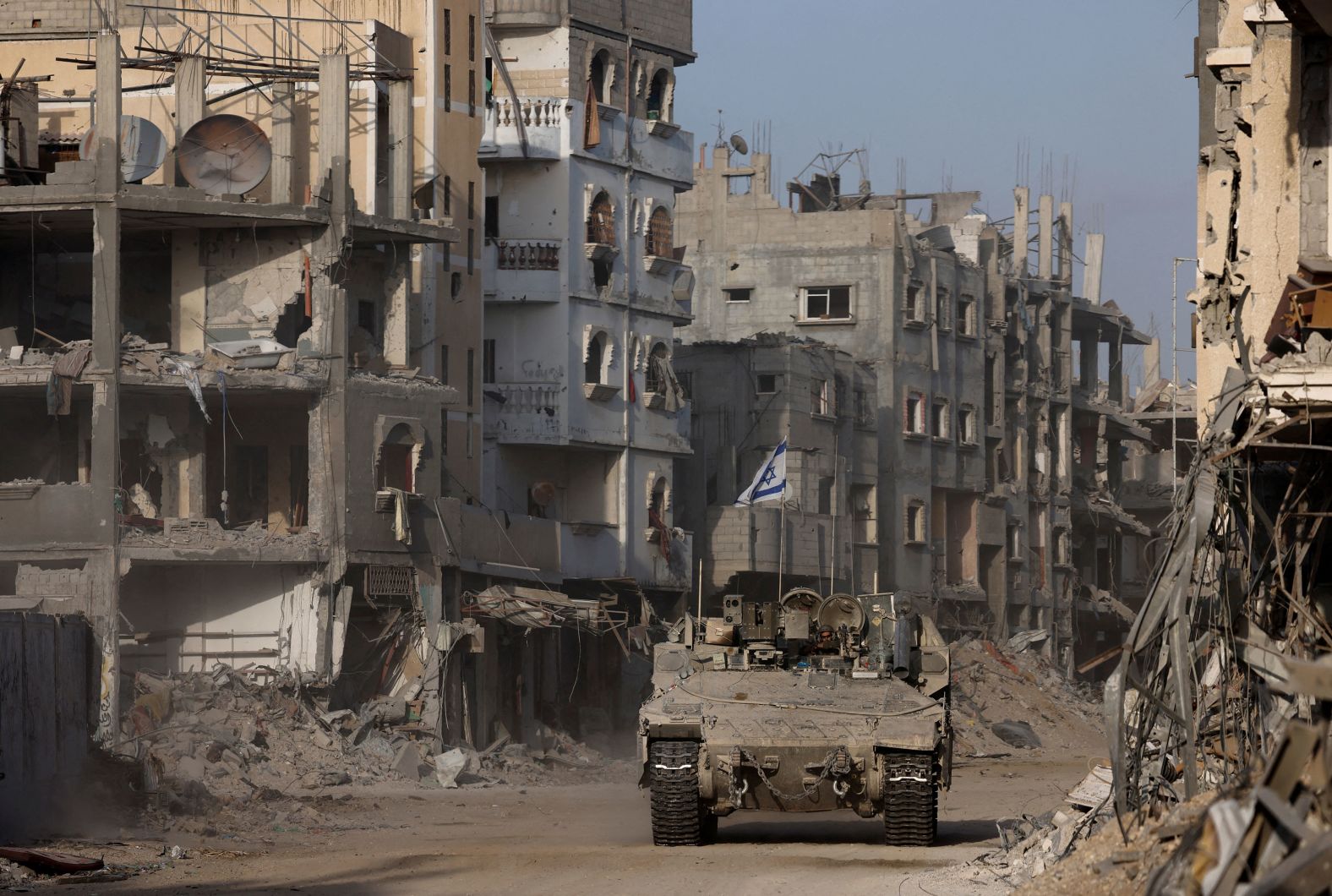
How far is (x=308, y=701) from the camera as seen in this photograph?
128ft

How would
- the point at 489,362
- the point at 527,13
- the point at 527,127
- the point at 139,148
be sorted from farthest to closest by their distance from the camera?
1. the point at 527,13
2. the point at 489,362
3. the point at 527,127
4. the point at 139,148

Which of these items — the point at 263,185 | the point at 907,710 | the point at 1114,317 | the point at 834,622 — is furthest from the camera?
the point at 1114,317

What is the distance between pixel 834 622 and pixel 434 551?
57.9 ft

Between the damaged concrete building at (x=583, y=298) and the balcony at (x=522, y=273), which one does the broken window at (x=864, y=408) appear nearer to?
the damaged concrete building at (x=583, y=298)

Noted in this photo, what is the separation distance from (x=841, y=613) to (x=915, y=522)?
38876mm

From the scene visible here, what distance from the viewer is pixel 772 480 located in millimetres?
50250

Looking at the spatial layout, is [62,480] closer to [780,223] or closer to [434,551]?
[434,551]

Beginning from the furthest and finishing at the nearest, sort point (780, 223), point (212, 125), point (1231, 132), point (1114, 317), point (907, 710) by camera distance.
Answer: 1. point (1114, 317)
2. point (780, 223)
3. point (212, 125)
4. point (907, 710)
5. point (1231, 132)

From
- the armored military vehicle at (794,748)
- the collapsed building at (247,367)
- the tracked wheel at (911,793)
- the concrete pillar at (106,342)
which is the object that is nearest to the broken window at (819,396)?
the collapsed building at (247,367)

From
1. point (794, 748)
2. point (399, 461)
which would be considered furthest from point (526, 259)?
point (794, 748)

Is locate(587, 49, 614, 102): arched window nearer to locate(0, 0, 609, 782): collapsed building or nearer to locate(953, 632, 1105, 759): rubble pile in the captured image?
locate(0, 0, 609, 782): collapsed building

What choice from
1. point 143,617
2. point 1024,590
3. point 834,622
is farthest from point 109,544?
point 1024,590

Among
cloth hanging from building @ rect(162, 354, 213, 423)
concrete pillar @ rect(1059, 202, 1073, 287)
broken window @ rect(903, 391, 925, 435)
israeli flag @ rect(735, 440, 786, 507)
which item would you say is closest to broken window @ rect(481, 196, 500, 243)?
israeli flag @ rect(735, 440, 786, 507)

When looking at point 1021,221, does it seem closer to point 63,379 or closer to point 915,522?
point 915,522
